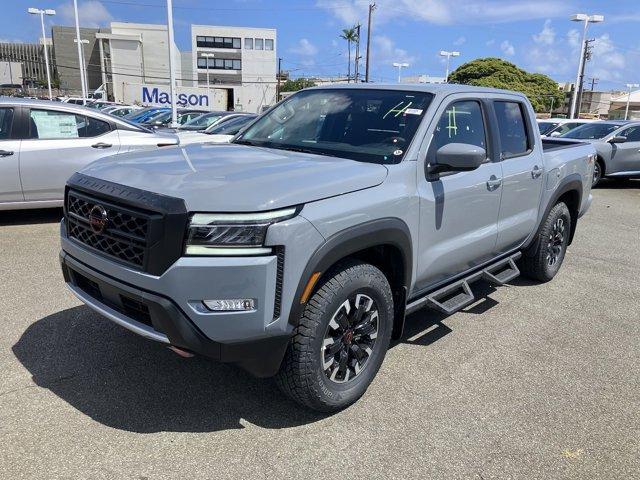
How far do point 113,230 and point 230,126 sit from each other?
9.70 meters

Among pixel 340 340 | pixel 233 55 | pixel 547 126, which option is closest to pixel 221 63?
pixel 233 55

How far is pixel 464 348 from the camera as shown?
4.09 metres

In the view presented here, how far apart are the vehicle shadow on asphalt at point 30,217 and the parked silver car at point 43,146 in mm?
517

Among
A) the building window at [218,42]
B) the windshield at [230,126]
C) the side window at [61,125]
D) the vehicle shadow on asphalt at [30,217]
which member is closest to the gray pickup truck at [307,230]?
the side window at [61,125]

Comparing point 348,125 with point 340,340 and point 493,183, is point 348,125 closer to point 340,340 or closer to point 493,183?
point 493,183

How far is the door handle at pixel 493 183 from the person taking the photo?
4.05 m

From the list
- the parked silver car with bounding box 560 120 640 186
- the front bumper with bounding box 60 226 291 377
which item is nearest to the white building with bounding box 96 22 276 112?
the parked silver car with bounding box 560 120 640 186

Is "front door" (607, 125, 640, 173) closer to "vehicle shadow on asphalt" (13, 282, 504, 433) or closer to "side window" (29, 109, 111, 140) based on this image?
"vehicle shadow on asphalt" (13, 282, 504, 433)

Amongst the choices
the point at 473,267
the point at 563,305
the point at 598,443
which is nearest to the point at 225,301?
the point at 598,443

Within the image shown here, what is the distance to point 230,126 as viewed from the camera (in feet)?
39.6

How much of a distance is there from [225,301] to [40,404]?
4.75 feet

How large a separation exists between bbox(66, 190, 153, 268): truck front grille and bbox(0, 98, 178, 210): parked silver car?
14.0 feet

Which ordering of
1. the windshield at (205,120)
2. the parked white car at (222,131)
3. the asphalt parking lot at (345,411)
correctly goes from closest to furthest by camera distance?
1. the asphalt parking lot at (345,411)
2. the parked white car at (222,131)
3. the windshield at (205,120)

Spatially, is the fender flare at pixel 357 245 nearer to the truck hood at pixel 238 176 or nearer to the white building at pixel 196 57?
the truck hood at pixel 238 176
